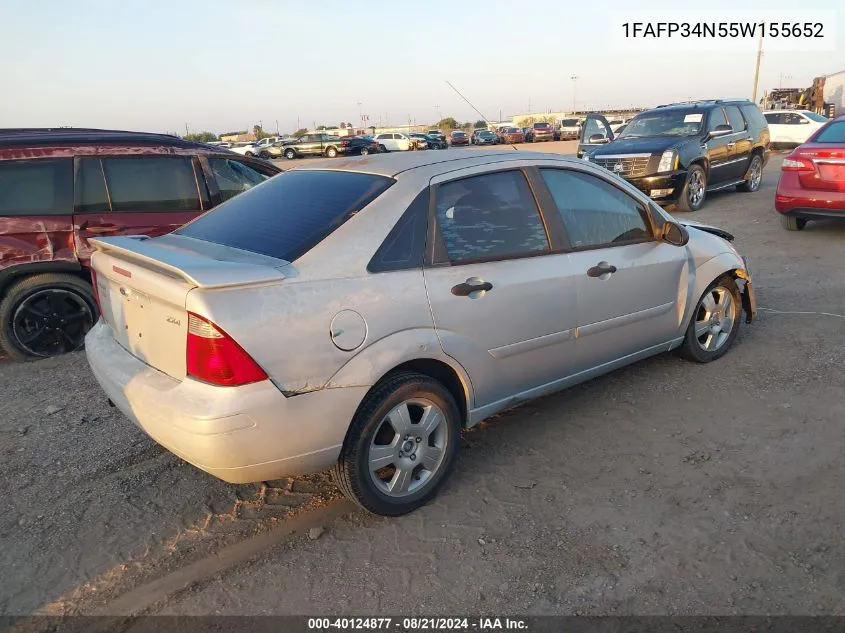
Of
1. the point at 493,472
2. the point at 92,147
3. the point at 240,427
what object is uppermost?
the point at 92,147

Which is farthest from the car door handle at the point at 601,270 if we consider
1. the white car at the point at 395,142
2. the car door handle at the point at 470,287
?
the white car at the point at 395,142

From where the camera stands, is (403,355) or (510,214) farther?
(510,214)

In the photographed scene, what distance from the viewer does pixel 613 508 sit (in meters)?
3.15

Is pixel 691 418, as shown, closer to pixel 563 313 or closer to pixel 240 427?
pixel 563 313

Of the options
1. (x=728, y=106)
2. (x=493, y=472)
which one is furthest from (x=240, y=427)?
(x=728, y=106)

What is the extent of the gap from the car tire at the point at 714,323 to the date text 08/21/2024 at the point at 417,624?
282 centimetres

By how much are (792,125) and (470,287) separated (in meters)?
25.3

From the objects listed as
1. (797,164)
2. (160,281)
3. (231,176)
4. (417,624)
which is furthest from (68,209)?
(797,164)

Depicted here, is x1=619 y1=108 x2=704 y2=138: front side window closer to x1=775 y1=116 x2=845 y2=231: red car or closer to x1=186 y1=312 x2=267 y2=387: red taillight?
x1=775 y1=116 x2=845 y2=231: red car

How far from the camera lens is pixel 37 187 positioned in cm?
524

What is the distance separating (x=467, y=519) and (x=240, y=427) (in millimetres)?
1186

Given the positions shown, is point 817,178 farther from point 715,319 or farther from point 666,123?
point 715,319

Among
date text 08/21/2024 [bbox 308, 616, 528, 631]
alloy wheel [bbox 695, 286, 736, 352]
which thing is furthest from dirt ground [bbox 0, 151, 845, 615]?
alloy wheel [bbox 695, 286, 736, 352]

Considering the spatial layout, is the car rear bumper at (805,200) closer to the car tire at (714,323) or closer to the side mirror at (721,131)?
the side mirror at (721,131)
